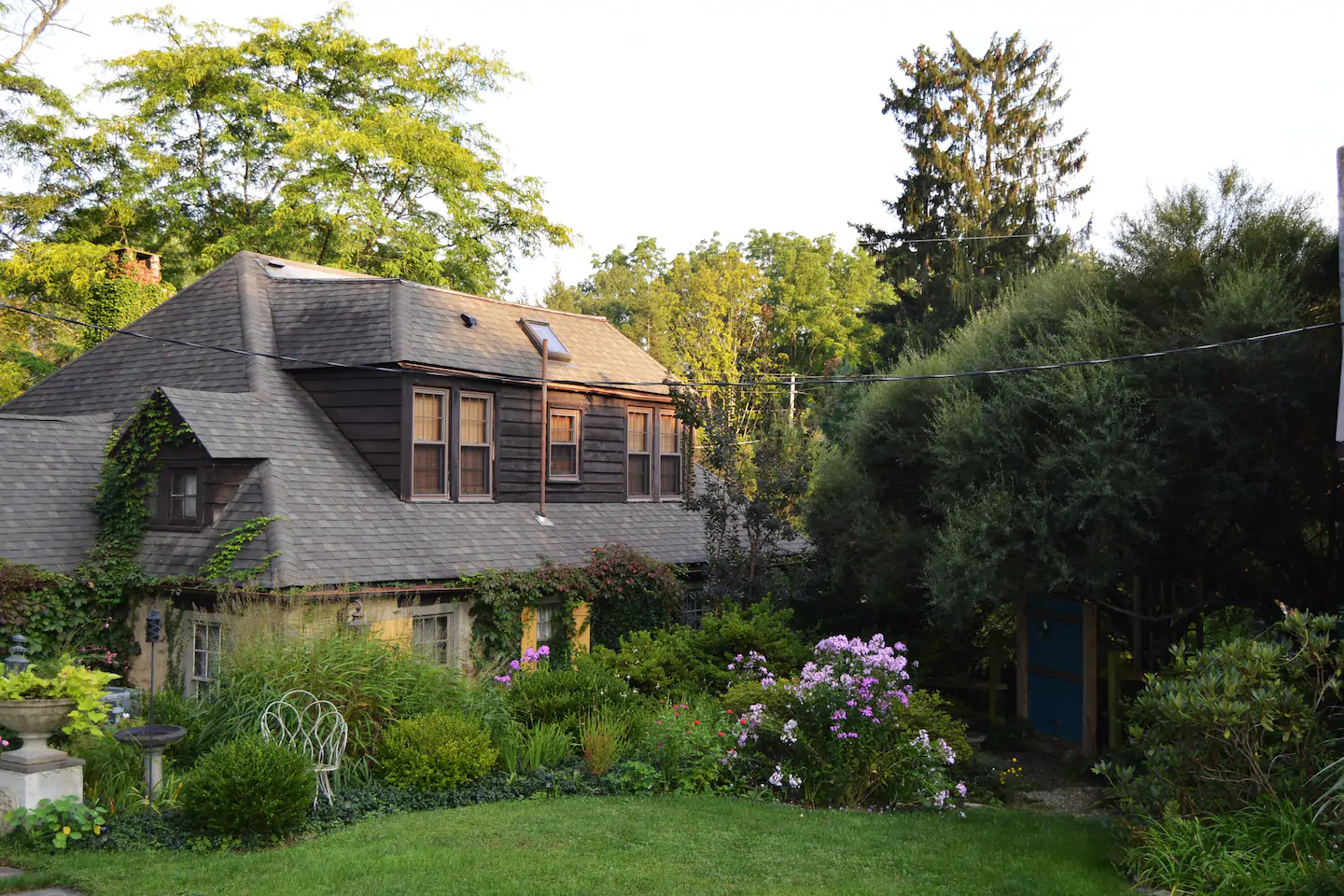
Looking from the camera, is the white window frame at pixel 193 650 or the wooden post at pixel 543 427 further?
the wooden post at pixel 543 427

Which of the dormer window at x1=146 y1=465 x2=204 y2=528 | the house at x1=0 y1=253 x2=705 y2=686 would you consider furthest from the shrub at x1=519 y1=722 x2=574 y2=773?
the dormer window at x1=146 y1=465 x2=204 y2=528

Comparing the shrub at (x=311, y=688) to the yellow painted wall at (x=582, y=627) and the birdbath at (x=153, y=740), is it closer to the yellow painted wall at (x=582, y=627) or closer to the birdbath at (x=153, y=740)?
the birdbath at (x=153, y=740)

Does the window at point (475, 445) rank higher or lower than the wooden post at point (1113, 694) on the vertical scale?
higher

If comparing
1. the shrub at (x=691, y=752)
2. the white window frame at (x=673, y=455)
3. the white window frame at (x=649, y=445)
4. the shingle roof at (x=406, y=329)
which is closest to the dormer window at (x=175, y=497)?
the shingle roof at (x=406, y=329)

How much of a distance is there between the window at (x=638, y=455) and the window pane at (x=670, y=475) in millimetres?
420

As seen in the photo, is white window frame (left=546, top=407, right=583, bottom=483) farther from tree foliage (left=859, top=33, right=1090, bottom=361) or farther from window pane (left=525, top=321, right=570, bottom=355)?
tree foliage (left=859, top=33, right=1090, bottom=361)

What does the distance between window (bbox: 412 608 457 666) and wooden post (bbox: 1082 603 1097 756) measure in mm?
8376

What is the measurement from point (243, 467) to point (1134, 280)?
1178 cm

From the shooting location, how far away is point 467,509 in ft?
55.0

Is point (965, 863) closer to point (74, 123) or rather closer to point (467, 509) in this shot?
point (467, 509)

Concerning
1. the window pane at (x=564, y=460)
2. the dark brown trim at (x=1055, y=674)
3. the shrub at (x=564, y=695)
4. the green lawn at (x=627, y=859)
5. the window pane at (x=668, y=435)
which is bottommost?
the green lawn at (x=627, y=859)

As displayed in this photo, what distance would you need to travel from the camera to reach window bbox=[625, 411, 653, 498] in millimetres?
20641

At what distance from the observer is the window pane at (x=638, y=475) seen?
67.9ft

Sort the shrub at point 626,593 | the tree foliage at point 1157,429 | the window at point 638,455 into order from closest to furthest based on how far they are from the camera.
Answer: the tree foliage at point 1157,429
the shrub at point 626,593
the window at point 638,455
